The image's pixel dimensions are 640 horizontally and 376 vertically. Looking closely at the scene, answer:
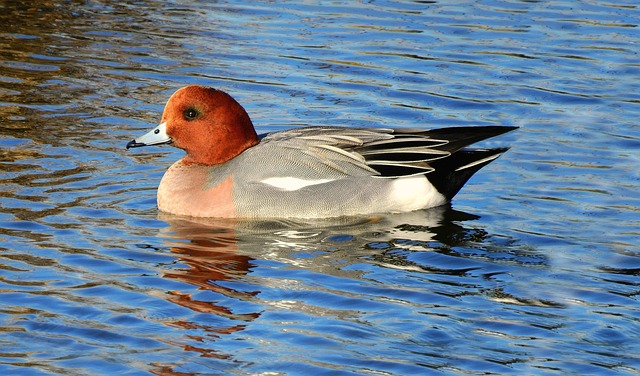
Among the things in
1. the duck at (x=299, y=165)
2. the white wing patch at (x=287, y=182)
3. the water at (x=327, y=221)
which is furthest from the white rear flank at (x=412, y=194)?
the white wing patch at (x=287, y=182)

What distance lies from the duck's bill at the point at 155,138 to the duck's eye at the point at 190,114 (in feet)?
0.49

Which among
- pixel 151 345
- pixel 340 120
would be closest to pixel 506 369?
pixel 151 345

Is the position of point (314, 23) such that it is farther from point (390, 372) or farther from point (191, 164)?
point (390, 372)

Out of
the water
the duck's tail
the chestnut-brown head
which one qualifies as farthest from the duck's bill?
the duck's tail

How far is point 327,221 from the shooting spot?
27.6ft

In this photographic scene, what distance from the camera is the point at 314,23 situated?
12.7 meters

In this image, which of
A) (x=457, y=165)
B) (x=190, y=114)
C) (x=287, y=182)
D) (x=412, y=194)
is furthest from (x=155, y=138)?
(x=457, y=165)

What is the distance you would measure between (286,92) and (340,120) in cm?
82

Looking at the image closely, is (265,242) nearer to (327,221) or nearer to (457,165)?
(327,221)

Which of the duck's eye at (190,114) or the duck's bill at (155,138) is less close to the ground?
the duck's eye at (190,114)

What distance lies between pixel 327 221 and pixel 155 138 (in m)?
1.23

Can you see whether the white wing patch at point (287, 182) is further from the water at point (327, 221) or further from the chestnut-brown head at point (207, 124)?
the chestnut-brown head at point (207, 124)

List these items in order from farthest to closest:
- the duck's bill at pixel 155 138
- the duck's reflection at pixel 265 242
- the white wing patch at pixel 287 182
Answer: the duck's bill at pixel 155 138 < the white wing patch at pixel 287 182 < the duck's reflection at pixel 265 242

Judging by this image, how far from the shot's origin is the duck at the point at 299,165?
840cm
